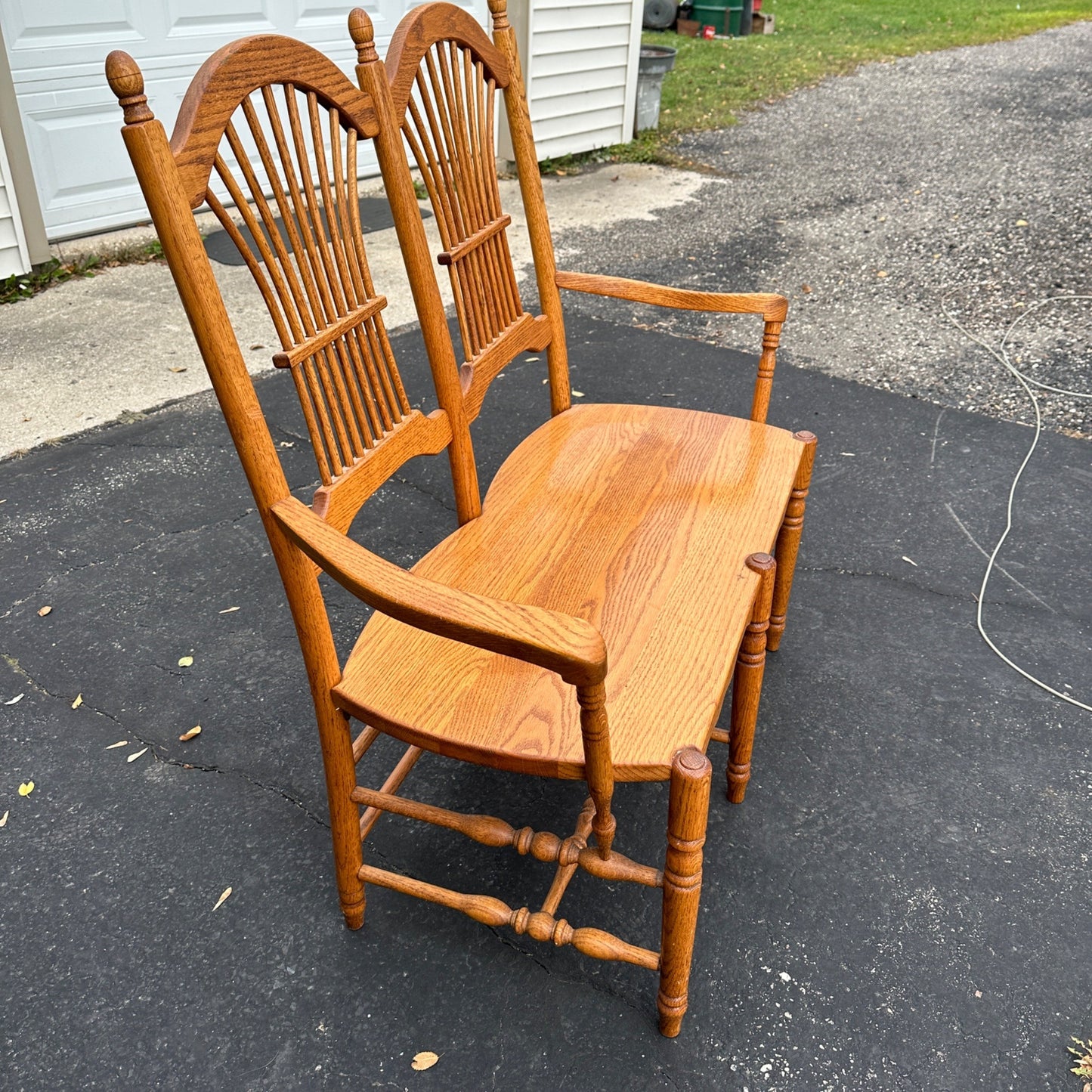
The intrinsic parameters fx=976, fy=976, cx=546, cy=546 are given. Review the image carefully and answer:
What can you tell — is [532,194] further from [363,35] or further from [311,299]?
[311,299]

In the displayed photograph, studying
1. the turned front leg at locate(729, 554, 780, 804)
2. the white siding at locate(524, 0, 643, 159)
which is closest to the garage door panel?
the white siding at locate(524, 0, 643, 159)

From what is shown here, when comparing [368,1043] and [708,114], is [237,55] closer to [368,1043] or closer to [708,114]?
[368,1043]

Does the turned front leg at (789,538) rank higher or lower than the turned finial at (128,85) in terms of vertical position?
lower

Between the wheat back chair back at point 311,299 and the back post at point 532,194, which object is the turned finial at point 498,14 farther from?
the wheat back chair back at point 311,299

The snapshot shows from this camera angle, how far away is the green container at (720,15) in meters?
11.4

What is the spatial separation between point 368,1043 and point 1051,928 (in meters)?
1.15

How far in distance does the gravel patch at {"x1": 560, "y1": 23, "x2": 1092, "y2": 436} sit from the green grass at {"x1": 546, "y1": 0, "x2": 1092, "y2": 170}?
16.1 inches

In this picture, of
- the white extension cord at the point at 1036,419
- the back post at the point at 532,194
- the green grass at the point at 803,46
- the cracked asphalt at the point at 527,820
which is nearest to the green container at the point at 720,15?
the green grass at the point at 803,46

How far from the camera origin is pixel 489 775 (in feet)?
6.48

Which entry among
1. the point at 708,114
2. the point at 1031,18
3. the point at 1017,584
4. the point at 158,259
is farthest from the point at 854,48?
the point at 1017,584

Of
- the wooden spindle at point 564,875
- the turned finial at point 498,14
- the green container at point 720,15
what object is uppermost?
the turned finial at point 498,14

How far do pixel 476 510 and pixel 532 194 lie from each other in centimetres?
69

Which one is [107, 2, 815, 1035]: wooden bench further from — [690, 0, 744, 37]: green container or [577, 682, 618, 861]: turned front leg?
[690, 0, 744, 37]: green container

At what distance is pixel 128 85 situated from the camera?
3.36 feet
